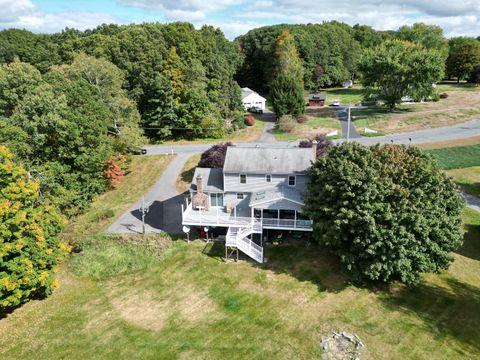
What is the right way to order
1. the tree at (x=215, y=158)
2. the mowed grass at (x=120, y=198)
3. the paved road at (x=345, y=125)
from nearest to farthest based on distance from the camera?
the mowed grass at (x=120, y=198)
the tree at (x=215, y=158)
the paved road at (x=345, y=125)

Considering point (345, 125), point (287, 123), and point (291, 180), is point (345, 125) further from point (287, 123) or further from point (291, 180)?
point (291, 180)

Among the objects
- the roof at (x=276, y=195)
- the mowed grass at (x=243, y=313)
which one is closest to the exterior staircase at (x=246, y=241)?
the mowed grass at (x=243, y=313)

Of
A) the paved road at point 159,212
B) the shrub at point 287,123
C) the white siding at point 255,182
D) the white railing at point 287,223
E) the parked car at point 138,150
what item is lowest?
the paved road at point 159,212

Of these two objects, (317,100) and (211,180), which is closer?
(211,180)

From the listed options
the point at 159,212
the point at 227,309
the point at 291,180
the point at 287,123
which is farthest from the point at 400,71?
the point at 227,309

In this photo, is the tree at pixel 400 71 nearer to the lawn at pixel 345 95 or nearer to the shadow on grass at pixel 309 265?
the lawn at pixel 345 95

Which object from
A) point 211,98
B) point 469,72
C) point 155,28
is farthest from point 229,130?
point 469,72

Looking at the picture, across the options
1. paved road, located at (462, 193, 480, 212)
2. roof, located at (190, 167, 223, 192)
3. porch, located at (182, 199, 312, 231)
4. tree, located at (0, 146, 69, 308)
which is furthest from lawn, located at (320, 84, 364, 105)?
tree, located at (0, 146, 69, 308)
